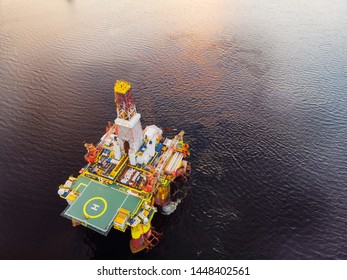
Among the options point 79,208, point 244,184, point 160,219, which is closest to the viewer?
point 79,208

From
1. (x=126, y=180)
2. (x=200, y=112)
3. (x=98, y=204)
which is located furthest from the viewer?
(x=200, y=112)

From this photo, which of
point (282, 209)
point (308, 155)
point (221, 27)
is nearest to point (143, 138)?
point (282, 209)

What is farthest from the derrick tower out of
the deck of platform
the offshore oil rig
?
the deck of platform

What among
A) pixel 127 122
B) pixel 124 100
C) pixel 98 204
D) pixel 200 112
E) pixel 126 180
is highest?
pixel 200 112

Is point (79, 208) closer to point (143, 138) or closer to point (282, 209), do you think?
point (143, 138)

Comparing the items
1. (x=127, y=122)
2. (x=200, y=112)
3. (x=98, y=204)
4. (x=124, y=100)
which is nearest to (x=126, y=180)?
(x=98, y=204)

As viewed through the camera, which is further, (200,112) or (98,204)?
(200,112)

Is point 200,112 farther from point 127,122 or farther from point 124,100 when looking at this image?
point 124,100
